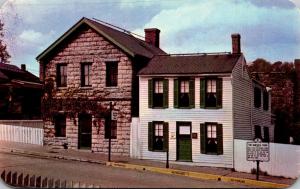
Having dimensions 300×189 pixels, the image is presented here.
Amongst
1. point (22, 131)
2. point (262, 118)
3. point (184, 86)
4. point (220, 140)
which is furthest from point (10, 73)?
point (262, 118)

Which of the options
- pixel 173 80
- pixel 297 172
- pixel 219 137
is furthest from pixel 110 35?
pixel 297 172

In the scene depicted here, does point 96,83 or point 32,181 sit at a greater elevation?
point 96,83

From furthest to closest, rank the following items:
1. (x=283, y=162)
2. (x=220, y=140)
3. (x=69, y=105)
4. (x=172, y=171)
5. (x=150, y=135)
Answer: (x=69, y=105) < (x=150, y=135) < (x=220, y=140) < (x=172, y=171) < (x=283, y=162)

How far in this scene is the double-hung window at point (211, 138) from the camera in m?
14.7

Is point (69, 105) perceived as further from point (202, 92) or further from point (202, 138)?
point (202, 138)

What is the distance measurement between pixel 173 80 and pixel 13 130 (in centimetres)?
536

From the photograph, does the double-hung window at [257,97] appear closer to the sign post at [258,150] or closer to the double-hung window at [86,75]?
the sign post at [258,150]

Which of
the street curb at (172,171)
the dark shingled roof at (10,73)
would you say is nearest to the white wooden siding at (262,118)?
the street curb at (172,171)

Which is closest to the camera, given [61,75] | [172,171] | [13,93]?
[172,171]

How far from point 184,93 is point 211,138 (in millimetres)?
1732

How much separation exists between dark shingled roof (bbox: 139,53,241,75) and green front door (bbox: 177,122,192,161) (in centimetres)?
176

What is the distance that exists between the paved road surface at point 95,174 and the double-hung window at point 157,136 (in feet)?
6.76

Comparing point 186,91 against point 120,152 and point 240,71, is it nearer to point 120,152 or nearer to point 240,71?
point 240,71

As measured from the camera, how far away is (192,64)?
50.2 feet
